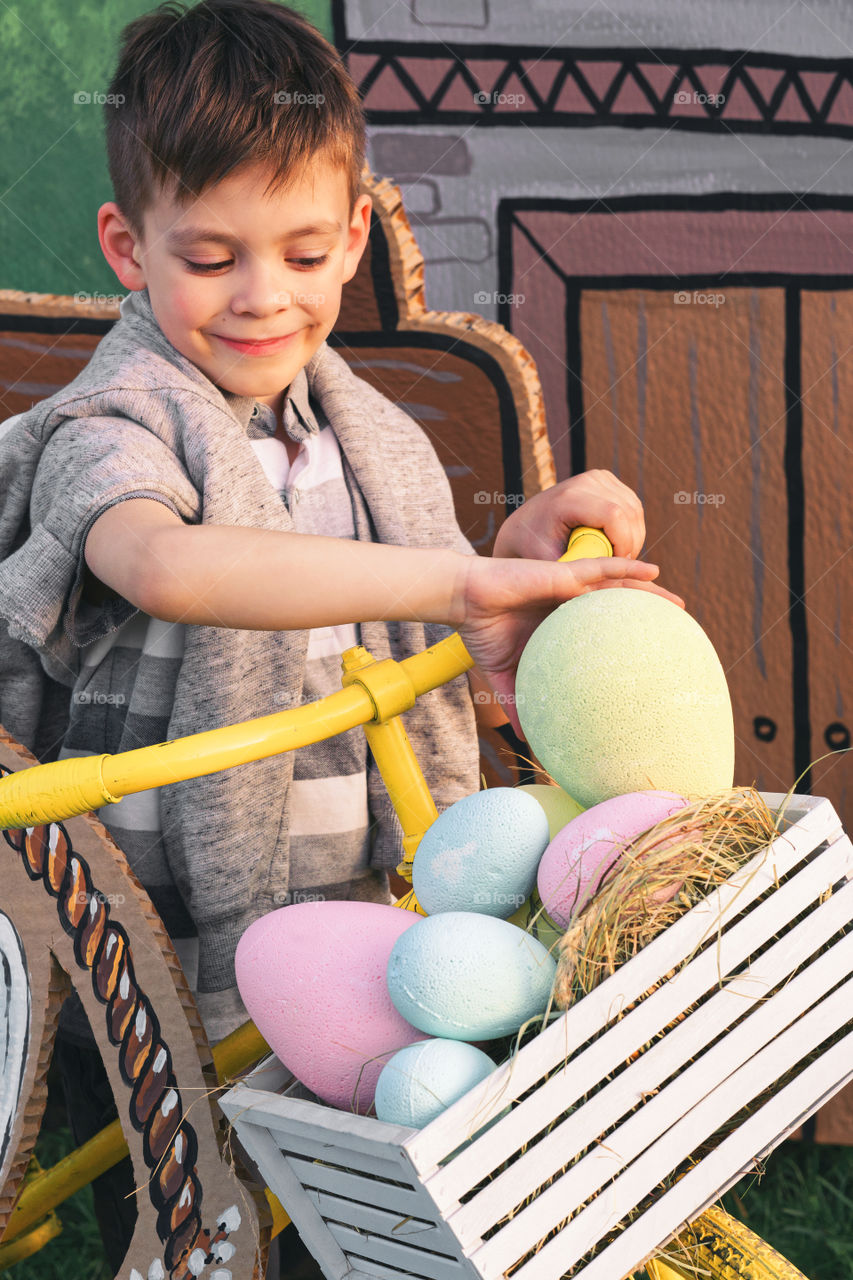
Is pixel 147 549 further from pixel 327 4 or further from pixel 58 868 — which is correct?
pixel 327 4

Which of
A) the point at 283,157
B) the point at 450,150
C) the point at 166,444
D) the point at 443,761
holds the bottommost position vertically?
the point at 443,761

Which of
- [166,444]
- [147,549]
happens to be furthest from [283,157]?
[147,549]

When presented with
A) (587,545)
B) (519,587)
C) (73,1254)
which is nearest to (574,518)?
(587,545)

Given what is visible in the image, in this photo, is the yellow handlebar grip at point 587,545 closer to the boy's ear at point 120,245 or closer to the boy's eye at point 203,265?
the boy's eye at point 203,265

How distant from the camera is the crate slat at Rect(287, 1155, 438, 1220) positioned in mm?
732

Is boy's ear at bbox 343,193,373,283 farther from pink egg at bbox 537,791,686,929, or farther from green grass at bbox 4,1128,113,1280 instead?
green grass at bbox 4,1128,113,1280

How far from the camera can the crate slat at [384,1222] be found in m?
0.75

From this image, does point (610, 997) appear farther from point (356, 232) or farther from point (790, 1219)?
point (790, 1219)

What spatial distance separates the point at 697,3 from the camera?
1.99 meters

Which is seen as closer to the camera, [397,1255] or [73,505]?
[397,1255]

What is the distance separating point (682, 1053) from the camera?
765 millimetres

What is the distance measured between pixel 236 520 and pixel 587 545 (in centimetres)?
38

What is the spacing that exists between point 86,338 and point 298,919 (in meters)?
1.55

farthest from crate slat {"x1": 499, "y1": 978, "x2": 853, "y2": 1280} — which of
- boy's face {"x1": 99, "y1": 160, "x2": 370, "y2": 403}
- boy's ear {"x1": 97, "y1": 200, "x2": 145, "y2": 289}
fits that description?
boy's ear {"x1": 97, "y1": 200, "x2": 145, "y2": 289}
